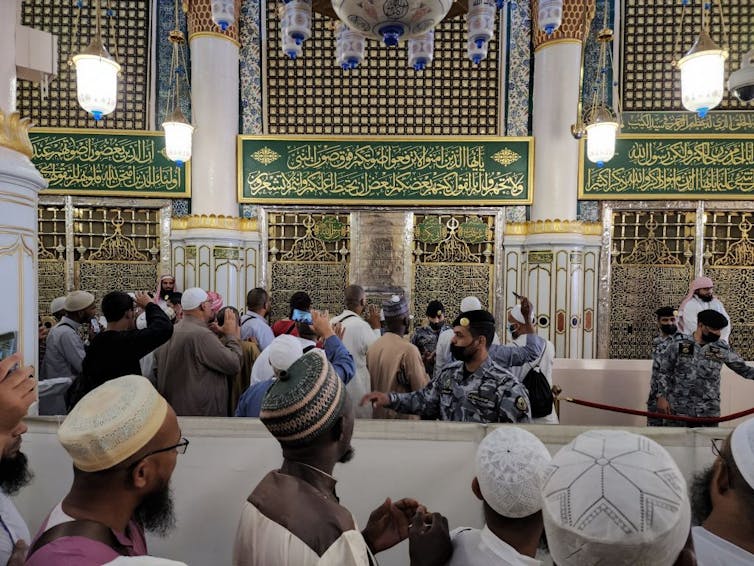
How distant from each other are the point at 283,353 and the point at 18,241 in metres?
1.28

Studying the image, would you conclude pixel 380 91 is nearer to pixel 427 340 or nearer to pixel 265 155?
pixel 265 155

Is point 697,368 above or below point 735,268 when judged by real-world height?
below

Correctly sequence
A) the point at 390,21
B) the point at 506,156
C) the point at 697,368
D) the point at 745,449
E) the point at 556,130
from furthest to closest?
1. the point at 506,156
2. the point at 556,130
3. the point at 697,368
4. the point at 390,21
5. the point at 745,449

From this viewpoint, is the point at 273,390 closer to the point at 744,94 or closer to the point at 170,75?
the point at 744,94

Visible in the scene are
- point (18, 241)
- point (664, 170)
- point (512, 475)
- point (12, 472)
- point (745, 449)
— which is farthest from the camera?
point (664, 170)

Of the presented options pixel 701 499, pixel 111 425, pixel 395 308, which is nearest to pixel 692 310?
pixel 395 308

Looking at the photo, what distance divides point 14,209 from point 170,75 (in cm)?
478

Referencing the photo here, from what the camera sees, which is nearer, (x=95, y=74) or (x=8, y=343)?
(x=8, y=343)

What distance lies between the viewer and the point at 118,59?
6.11 m

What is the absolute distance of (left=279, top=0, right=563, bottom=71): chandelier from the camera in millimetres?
2170

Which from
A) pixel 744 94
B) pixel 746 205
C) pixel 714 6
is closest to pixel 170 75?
pixel 744 94

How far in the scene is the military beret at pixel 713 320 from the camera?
278 cm

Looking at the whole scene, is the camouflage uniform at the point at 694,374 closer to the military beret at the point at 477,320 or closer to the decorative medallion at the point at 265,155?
the military beret at the point at 477,320

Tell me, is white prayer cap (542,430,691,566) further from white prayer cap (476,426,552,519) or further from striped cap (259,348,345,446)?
striped cap (259,348,345,446)
